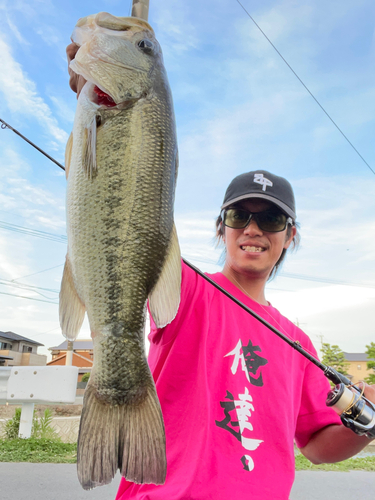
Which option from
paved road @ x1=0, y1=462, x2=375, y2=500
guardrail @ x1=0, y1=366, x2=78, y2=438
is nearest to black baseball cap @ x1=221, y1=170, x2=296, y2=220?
guardrail @ x1=0, y1=366, x2=78, y2=438

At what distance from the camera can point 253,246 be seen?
222 cm

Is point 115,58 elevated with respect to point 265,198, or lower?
elevated

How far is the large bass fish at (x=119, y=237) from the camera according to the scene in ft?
3.95

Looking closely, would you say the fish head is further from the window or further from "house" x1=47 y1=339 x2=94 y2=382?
"house" x1=47 y1=339 x2=94 y2=382

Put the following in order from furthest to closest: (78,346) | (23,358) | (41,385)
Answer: (78,346), (23,358), (41,385)

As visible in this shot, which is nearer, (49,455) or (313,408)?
(313,408)

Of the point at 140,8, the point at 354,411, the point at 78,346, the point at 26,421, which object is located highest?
the point at 140,8

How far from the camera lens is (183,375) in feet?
5.74

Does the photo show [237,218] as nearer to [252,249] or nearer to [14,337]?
[252,249]

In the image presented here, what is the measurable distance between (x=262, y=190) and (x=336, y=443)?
147cm

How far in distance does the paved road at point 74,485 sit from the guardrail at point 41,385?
552 millimetres

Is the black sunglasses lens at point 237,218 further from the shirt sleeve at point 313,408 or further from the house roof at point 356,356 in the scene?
the house roof at point 356,356

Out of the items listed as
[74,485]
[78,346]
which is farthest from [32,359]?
[74,485]

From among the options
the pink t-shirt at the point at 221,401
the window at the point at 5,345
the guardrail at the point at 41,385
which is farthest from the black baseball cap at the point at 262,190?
the window at the point at 5,345
